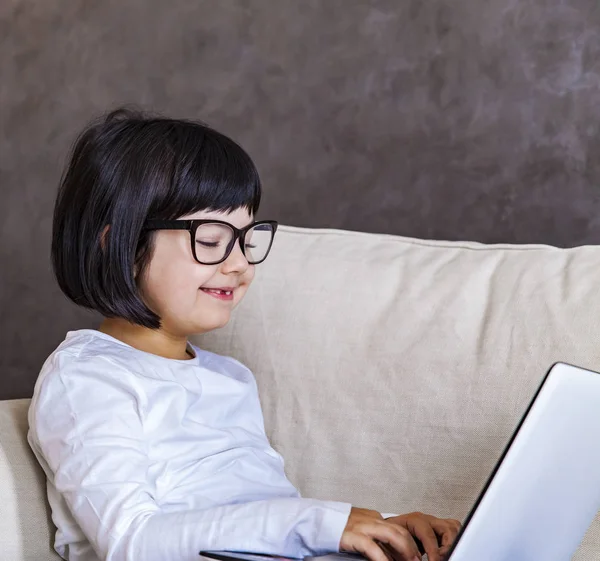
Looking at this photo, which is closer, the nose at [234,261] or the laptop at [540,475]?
the laptop at [540,475]

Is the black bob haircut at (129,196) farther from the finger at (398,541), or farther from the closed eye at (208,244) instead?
the finger at (398,541)

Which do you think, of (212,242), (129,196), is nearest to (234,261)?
(212,242)

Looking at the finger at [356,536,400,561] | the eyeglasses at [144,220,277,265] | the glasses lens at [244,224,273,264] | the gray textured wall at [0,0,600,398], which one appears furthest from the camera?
the gray textured wall at [0,0,600,398]

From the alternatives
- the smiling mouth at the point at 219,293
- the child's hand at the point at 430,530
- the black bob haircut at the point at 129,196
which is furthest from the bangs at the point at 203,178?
the child's hand at the point at 430,530

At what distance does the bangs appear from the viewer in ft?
3.64

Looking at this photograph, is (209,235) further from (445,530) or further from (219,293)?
(445,530)

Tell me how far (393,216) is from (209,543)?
99 centimetres

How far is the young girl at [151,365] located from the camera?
37.3 inches

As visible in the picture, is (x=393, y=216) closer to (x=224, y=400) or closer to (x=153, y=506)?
(x=224, y=400)

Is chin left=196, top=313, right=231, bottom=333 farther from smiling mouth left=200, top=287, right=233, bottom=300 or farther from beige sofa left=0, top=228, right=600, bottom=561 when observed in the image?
beige sofa left=0, top=228, right=600, bottom=561

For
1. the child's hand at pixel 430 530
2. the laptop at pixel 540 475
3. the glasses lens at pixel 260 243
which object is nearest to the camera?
the laptop at pixel 540 475

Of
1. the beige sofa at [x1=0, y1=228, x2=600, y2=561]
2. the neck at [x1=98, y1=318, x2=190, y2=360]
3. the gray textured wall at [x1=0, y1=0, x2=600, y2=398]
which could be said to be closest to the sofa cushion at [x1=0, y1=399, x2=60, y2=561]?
the beige sofa at [x1=0, y1=228, x2=600, y2=561]

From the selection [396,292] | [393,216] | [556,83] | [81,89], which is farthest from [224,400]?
[81,89]

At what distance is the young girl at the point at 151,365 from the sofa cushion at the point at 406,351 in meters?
0.07
